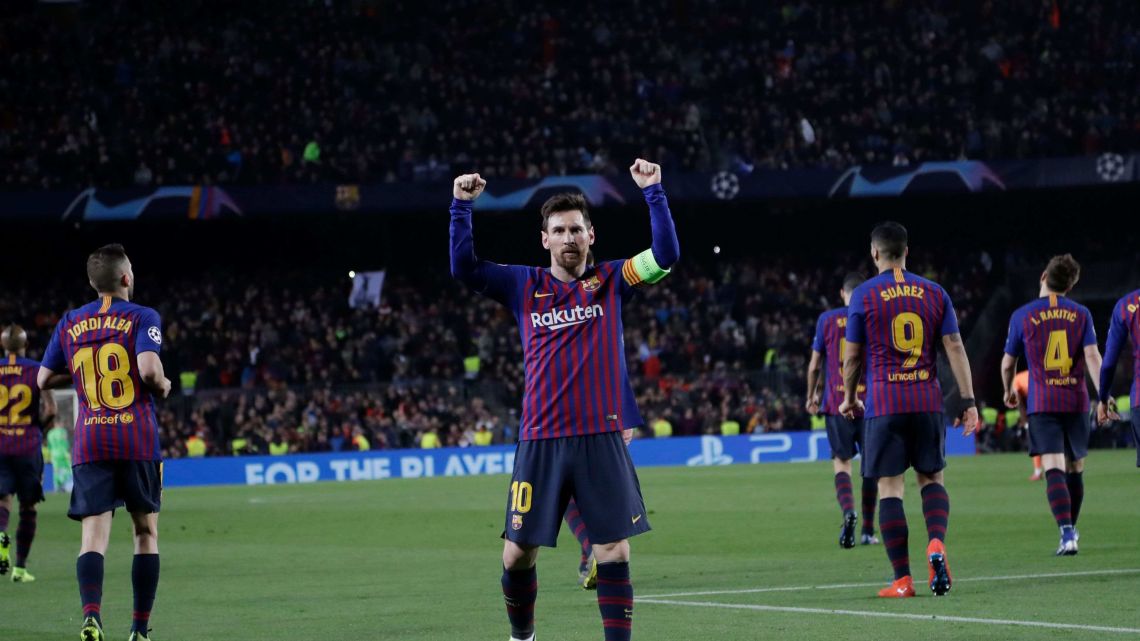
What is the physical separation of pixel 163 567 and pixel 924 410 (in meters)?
8.09

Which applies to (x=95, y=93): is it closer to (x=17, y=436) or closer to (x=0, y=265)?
(x=0, y=265)

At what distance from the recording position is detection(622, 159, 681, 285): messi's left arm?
23.6 feet

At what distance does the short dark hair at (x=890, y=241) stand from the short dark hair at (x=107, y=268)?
4658 millimetres

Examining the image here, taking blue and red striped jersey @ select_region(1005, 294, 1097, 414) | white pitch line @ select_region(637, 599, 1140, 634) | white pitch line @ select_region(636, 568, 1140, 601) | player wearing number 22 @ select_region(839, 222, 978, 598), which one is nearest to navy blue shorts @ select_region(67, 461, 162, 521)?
white pitch line @ select_region(637, 599, 1140, 634)

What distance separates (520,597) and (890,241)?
4.12 metres

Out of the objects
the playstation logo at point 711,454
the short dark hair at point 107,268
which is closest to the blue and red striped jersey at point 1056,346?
the short dark hair at point 107,268

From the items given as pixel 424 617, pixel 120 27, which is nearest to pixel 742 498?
pixel 424 617

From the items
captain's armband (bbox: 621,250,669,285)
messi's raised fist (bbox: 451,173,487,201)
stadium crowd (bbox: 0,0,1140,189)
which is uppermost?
stadium crowd (bbox: 0,0,1140,189)

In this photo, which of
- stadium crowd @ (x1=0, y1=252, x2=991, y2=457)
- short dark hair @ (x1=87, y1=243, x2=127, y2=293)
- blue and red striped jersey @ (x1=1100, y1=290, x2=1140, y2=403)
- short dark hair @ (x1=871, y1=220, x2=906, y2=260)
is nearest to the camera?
short dark hair @ (x1=87, y1=243, x2=127, y2=293)

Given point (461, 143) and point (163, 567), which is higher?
point (461, 143)

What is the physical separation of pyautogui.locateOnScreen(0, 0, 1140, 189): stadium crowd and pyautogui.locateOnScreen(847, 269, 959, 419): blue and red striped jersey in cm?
3216

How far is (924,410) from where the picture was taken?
34.1 ft

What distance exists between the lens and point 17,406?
46.6ft

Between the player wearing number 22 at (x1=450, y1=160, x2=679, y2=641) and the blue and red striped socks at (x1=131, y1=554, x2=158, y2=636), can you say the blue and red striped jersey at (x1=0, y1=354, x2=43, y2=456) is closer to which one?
the blue and red striped socks at (x1=131, y1=554, x2=158, y2=636)
